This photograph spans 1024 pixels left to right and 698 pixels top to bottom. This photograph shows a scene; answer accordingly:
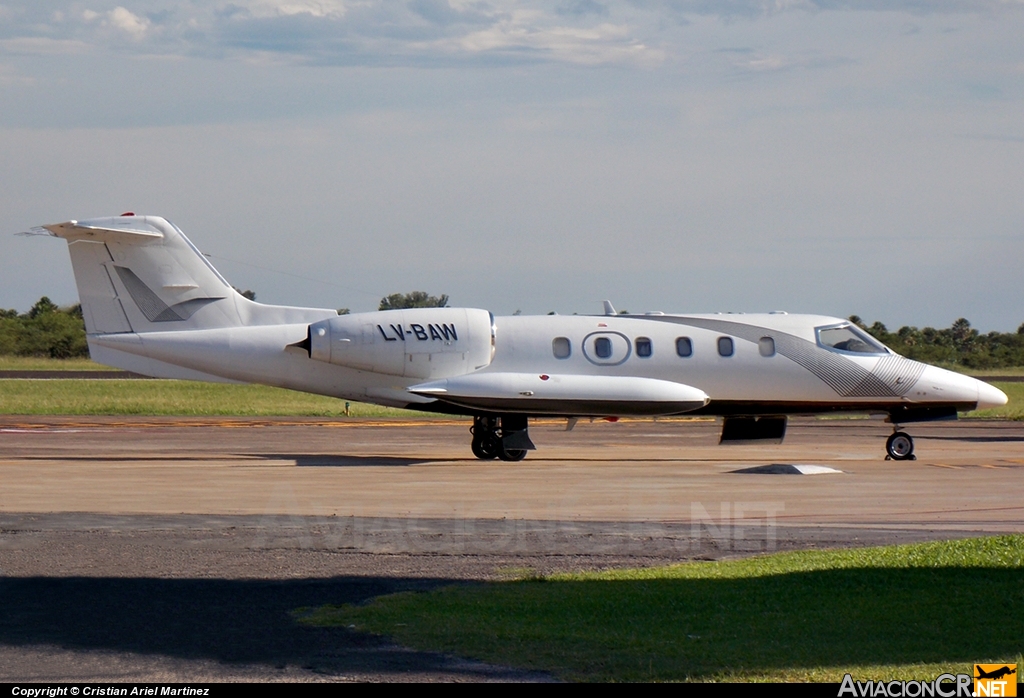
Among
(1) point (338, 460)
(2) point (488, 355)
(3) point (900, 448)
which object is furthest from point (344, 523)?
(3) point (900, 448)

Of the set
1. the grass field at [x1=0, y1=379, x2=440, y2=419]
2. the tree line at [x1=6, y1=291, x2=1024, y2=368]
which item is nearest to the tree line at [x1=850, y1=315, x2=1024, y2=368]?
the tree line at [x1=6, y1=291, x2=1024, y2=368]

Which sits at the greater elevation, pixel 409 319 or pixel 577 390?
pixel 409 319

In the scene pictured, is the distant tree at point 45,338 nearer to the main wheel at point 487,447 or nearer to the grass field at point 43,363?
the grass field at point 43,363

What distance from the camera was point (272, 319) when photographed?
26734mm

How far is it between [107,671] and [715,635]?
13.8ft

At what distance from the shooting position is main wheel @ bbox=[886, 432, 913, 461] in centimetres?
2608

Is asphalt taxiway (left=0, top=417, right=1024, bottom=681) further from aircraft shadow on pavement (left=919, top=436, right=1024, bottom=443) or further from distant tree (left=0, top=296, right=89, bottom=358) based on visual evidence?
distant tree (left=0, top=296, right=89, bottom=358)

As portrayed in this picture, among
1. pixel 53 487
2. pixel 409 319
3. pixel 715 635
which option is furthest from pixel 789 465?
pixel 715 635

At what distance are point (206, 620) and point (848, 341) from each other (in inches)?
796

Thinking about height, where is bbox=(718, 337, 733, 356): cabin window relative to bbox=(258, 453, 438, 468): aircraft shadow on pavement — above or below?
above

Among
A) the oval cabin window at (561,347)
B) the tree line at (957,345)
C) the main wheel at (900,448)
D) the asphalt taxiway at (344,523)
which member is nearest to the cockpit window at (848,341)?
the main wheel at (900,448)

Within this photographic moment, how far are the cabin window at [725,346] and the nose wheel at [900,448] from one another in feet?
13.2

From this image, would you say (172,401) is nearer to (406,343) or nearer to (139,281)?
(139,281)

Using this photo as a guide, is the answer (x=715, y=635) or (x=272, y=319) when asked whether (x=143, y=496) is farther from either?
(x=715, y=635)
